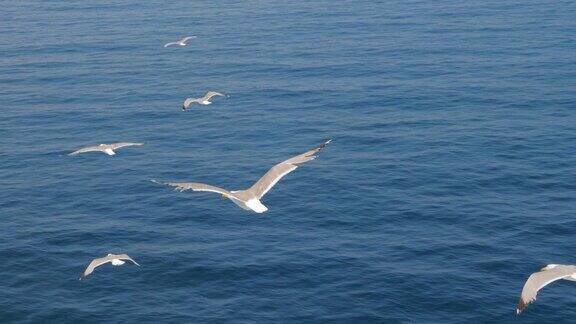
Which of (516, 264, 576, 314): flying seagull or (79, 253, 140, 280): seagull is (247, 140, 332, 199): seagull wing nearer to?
(516, 264, 576, 314): flying seagull

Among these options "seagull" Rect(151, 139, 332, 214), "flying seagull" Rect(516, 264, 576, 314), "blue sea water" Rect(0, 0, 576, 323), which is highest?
"seagull" Rect(151, 139, 332, 214)

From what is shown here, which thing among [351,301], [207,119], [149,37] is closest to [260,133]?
[207,119]

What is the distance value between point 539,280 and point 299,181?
188 ft

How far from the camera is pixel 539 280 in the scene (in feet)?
196

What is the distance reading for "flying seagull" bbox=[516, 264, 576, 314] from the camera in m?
56.7

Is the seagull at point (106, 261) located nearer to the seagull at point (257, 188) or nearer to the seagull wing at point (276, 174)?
the seagull at point (257, 188)

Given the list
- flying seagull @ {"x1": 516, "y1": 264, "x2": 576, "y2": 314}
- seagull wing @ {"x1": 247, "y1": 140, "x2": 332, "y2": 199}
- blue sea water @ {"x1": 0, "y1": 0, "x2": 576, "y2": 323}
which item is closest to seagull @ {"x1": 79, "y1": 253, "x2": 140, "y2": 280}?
blue sea water @ {"x1": 0, "y1": 0, "x2": 576, "y2": 323}

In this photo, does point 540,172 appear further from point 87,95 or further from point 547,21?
point 547,21

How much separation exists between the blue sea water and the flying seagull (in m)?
17.9

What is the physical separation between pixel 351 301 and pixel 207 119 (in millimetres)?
63248

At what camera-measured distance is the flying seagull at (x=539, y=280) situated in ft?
186

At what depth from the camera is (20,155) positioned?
4943 inches

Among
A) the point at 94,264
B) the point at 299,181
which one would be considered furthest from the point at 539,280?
the point at 299,181

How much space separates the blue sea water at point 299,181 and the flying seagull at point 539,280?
17.9 m
